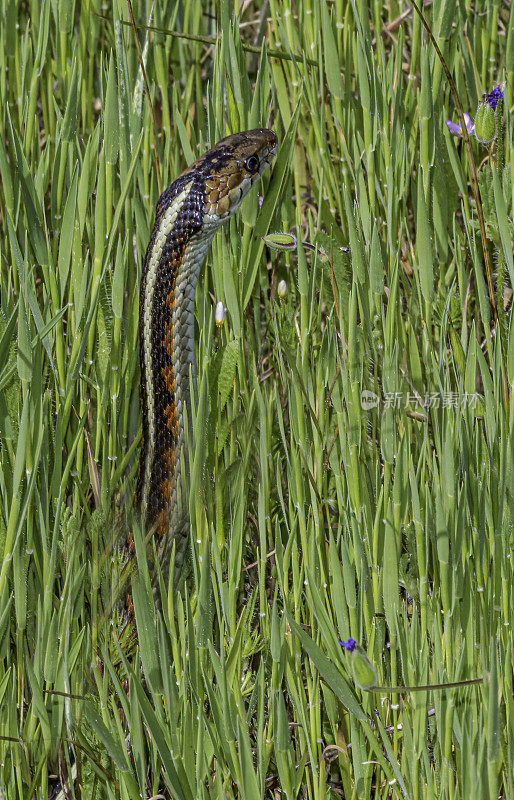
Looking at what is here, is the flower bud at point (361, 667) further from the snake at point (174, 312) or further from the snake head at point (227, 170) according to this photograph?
the snake head at point (227, 170)

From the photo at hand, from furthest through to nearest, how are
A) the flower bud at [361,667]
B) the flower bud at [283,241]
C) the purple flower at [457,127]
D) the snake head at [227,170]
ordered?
1. the purple flower at [457,127]
2. the snake head at [227,170]
3. the flower bud at [283,241]
4. the flower bud at [361,667]

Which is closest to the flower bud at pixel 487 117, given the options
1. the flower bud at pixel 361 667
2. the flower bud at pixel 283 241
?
the flower bud at pixel 283 241

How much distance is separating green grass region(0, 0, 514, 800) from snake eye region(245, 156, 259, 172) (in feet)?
0.17

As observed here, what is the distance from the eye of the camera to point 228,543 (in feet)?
4.60

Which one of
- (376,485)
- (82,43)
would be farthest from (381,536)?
(82,43)

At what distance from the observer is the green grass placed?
1162mm

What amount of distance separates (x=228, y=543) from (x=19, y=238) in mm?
746

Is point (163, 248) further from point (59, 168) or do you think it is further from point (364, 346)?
point (364, 346)

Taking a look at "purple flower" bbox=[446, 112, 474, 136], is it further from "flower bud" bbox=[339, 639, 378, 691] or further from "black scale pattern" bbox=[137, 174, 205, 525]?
"flower bud" bbox=[339, 639, 378, 691]

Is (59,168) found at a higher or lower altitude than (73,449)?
higher

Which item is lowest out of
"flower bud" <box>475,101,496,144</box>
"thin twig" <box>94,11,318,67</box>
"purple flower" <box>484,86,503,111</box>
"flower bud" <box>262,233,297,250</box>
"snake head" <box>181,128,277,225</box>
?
"flower bud" <box>262,233,297,250</box>

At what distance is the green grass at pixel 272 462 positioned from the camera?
1.16m

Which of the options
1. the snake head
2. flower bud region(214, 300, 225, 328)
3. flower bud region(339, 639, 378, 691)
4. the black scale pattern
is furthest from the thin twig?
flower bud region(339, 639, 378, 691)

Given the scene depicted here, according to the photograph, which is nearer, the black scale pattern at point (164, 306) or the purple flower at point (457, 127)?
the black scale pattern at point (164, 306)
